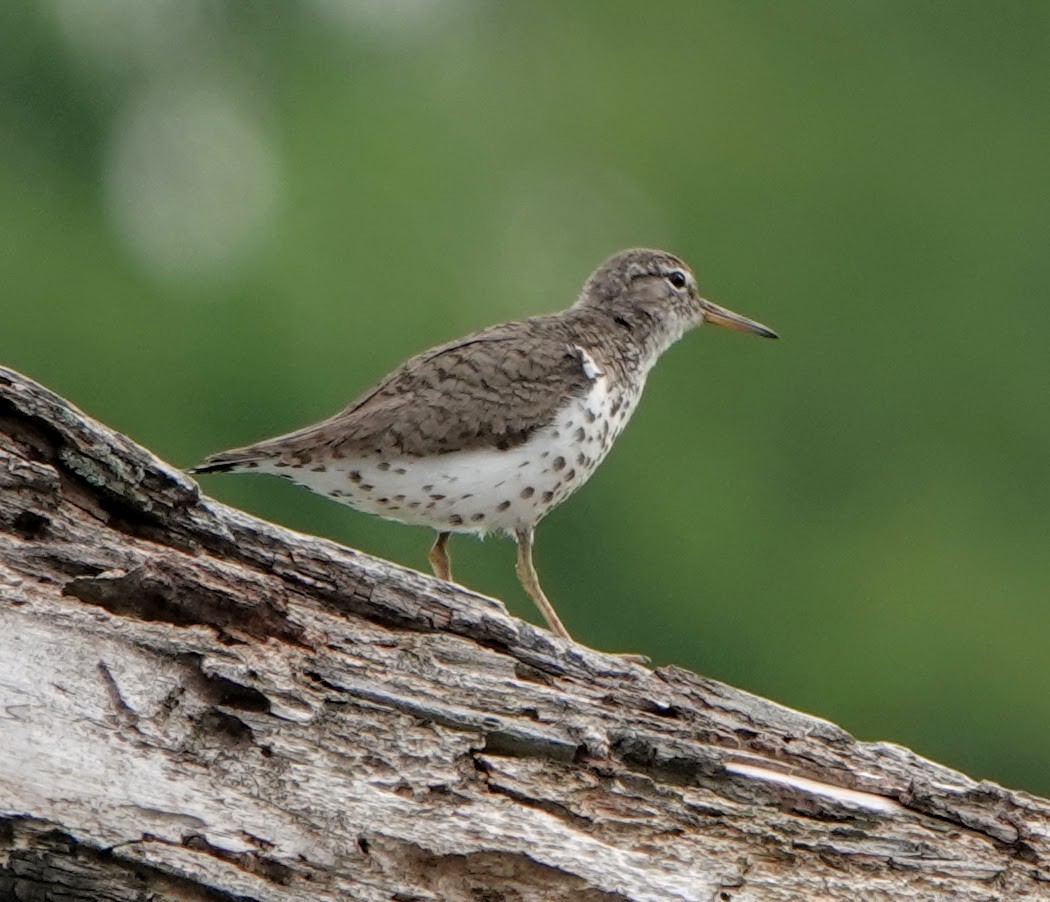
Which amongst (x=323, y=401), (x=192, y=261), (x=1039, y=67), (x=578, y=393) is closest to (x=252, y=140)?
(x=192, y=261)

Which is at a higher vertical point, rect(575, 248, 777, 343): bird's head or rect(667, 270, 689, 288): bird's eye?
rect(667, 270, 689, 288): bird's eye

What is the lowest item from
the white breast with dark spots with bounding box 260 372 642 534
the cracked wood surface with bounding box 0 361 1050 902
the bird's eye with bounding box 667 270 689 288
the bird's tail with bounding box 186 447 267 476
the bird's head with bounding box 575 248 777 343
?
the cracked wood surface with bounding box 0 361 1050 902

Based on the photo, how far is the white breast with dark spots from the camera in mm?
9594

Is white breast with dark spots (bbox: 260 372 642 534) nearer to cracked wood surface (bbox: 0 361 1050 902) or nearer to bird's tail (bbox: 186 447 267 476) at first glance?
bird's tail (bbox: 186 447 267 476)

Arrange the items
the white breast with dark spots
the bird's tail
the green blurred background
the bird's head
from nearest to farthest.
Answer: the bird's tail
the white breast with dark spots
the bird's head
the green blurred background

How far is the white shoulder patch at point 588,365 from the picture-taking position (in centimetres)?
1032

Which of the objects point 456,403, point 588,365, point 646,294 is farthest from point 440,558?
point 646,294

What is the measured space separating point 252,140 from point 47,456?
2583cm

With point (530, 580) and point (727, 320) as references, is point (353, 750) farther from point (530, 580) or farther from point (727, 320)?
point (727, 320)

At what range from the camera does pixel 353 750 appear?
6762 millimetres

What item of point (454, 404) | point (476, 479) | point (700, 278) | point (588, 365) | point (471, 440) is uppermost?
point (700, 278)

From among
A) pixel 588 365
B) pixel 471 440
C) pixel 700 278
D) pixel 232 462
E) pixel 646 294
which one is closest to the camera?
pixel 232 462

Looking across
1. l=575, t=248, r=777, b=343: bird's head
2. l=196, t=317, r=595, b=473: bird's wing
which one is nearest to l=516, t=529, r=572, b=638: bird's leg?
l=196, t=317, r=595, b=473: bird's wing

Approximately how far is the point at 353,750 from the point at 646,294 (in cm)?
555
